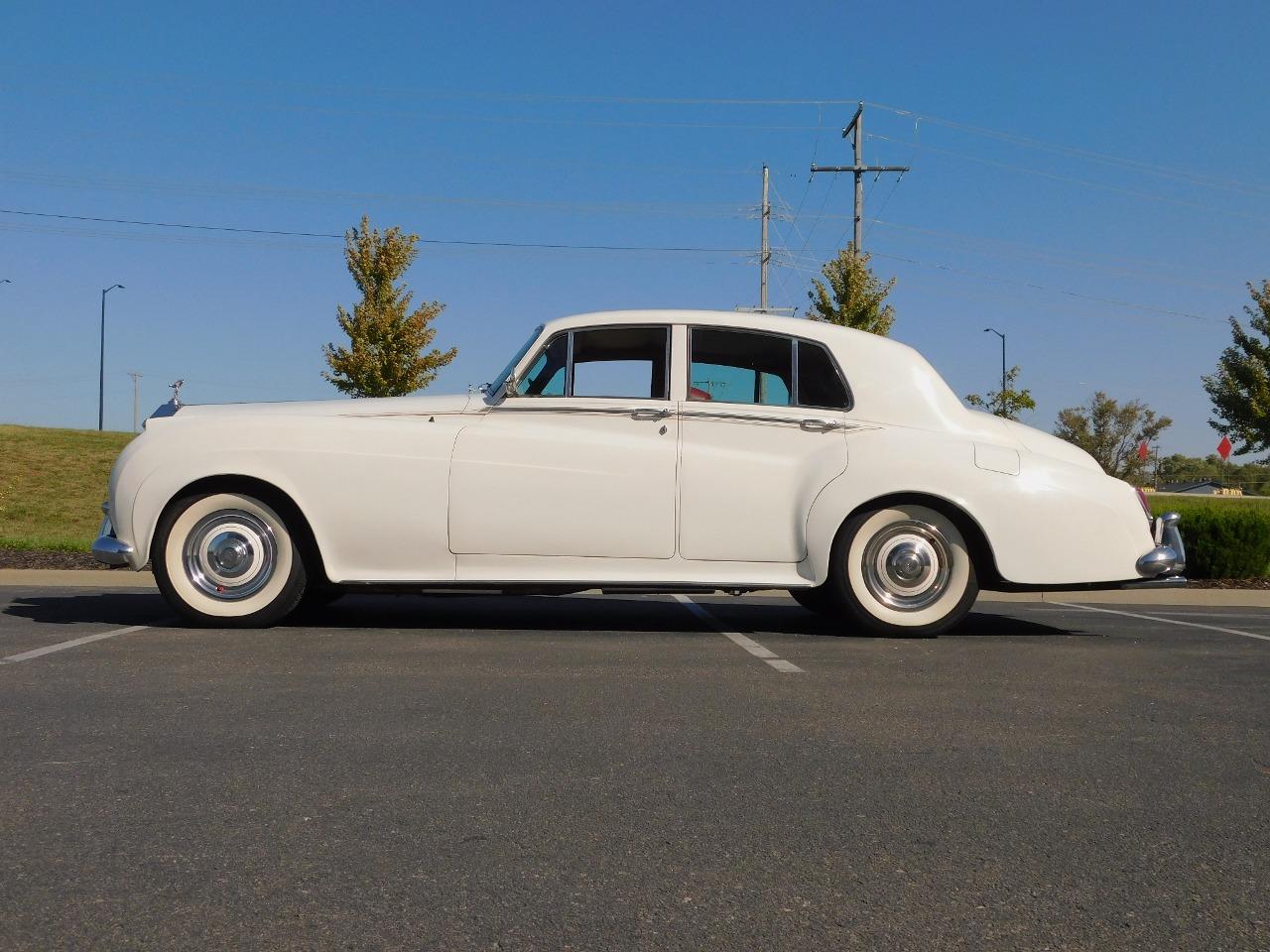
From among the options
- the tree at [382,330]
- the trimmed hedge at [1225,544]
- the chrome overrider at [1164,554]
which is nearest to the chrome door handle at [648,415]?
the chrome overrider at [1164,554]

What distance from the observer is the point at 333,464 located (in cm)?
739

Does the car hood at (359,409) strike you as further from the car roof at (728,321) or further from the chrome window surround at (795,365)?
the chrome window surround at (795,365)

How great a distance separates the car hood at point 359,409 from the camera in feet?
24.7

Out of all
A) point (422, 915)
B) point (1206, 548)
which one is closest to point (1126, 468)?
point (1206, 548)

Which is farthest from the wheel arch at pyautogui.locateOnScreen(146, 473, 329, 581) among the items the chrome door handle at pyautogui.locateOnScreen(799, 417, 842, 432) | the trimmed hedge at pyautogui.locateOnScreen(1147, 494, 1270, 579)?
the trimmed hedge at pyautogui.locateOnScreen(1147, 494, 1270, 579)

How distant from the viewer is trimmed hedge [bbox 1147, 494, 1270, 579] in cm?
1421

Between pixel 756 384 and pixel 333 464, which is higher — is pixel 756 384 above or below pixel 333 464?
above

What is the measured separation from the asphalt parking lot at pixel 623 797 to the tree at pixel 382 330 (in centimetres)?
1892

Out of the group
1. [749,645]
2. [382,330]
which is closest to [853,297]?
[382,330]

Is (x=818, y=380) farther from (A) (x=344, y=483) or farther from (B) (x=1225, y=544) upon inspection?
(B) (x=1225, y=544)

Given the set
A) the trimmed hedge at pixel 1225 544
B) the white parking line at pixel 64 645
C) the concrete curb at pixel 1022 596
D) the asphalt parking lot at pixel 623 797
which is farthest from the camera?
the trimmed hedge at pixel 1225 544

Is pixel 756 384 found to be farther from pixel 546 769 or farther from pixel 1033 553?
pixel 546 769

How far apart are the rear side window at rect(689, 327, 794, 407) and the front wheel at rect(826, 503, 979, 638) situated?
94 cm

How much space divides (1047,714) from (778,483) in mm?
2604
